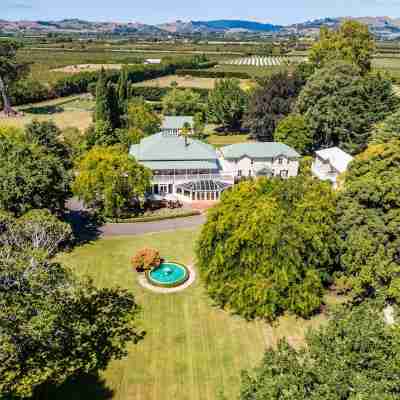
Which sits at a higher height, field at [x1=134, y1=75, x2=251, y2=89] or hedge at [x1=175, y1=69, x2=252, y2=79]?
hedge at [x1=175, y1=69, x2=252, y2=79]

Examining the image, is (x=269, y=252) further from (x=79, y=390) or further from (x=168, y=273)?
(x=79, y=390)

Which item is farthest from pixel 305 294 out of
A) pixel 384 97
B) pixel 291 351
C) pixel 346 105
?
pixel 384 97

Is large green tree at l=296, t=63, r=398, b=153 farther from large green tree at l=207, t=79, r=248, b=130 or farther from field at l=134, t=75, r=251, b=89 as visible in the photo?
field at l=134, t=75, r=251, b=89

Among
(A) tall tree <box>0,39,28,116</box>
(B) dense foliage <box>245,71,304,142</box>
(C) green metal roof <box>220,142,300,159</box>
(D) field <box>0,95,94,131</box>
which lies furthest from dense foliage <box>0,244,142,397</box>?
(A) tall tree <box>0,39,28,116</box>

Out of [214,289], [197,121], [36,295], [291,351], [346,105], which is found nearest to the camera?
[291,351]

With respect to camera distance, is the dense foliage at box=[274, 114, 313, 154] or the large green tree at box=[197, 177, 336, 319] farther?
the dense foliage at box=[274, 114, 313, 154]

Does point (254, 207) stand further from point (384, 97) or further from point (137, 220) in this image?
point (384, 97)

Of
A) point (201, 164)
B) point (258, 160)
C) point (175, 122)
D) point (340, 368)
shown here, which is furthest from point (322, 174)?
point (340, 368)

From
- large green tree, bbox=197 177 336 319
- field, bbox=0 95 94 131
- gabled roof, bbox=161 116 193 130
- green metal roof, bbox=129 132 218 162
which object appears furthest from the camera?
field, bbox=0 95 94 131
